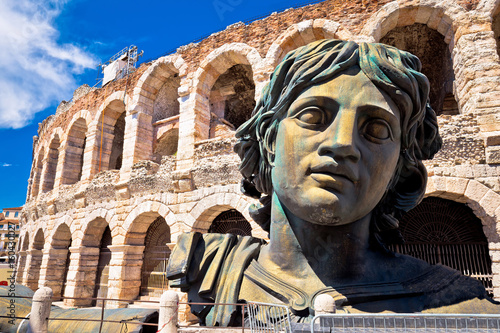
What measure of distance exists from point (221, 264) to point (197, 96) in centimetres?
889

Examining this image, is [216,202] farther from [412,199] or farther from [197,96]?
[412,199]

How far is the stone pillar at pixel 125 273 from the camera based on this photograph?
960 cm

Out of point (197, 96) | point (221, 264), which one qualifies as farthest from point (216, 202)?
point (221, 264)

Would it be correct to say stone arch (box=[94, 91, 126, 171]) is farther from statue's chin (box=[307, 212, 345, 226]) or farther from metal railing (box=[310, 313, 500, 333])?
metal railing (box=[310, 313, 500, 333])

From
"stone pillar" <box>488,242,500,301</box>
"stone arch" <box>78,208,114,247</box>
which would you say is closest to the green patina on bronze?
"stone pillar" <box>488,242,500,301</box>

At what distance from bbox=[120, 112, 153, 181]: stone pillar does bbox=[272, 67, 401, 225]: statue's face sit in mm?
10309

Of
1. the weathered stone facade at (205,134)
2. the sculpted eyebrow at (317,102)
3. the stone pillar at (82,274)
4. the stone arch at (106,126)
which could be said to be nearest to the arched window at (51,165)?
the weathered stone facade at (205,134)

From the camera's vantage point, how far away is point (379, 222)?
1.81 m

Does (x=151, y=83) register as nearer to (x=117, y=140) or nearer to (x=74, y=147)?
(x=117, y=140)

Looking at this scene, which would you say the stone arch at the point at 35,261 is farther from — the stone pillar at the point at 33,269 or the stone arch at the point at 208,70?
the stone arch at the point at 208,70

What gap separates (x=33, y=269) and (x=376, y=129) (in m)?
18.2

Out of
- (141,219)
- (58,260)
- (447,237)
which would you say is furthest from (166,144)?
(447,237)

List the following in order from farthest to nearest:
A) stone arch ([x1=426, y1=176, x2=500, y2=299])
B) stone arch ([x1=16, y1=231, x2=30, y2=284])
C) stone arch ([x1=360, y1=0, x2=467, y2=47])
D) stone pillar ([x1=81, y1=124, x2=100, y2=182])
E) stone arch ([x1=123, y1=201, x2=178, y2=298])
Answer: stone arch ([x1=16, y1=231, x2=30, y2=284]) < stone pillar ([x1=81, y1=124, x2=100, y2=182]) < stone arch ([x1=123, y1=201, x2=178, y2=298]) < stone arch ([x1=360, y1=0, x2=467, y2=47]) < stone arch ([x1=426, y1=176, x2=500, y2=299])

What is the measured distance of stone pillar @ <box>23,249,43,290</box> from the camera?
48.6 ft
